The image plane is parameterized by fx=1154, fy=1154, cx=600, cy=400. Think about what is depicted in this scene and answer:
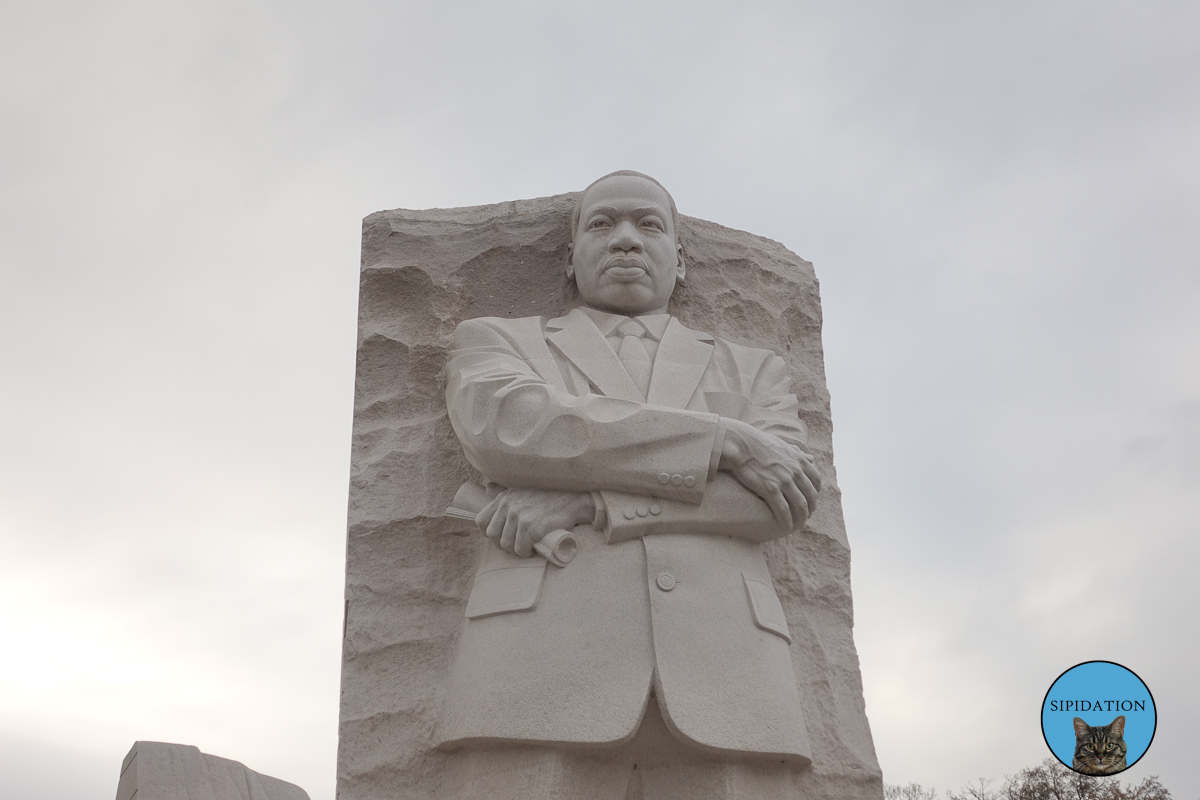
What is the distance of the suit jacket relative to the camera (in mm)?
3467

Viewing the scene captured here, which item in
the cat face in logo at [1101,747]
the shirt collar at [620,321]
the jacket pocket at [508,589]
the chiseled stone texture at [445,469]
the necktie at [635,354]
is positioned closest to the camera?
the jacket pocket at [508,589]

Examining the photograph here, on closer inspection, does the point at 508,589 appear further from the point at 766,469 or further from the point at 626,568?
the point at 766,469

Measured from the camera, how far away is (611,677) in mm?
3479

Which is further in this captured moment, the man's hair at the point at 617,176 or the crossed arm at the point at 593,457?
the man's hair at the point at 617,176

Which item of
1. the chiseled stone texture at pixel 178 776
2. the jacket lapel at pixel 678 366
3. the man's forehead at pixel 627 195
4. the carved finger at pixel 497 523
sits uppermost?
the man's forehead at pixel 627 195

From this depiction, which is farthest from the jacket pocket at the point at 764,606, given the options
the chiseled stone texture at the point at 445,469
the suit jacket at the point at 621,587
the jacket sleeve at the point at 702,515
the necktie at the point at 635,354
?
the necktie at the point at 635,354

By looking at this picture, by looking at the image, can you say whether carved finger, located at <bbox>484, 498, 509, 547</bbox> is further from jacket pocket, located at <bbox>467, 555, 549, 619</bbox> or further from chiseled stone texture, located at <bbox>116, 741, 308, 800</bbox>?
chiseled stone texture, located at <bbox>116, 741, 308, 800</bbox>

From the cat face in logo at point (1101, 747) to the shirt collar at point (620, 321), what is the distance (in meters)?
4.17

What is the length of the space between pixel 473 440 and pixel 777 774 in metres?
1.48

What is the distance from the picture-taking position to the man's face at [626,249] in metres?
4.61

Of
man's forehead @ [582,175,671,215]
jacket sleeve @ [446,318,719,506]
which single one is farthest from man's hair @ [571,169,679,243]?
jacket sleeve @ [446,318,719,506]

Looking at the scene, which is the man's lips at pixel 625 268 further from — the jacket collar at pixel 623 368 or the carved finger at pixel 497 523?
the carved finger at pixel 497 523

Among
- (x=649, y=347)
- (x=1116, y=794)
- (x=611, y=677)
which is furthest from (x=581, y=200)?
(x=1116, y=794)

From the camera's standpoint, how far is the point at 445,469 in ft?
15.1
